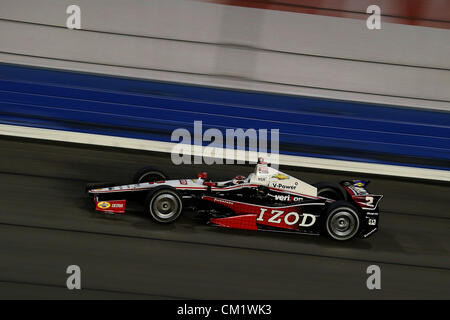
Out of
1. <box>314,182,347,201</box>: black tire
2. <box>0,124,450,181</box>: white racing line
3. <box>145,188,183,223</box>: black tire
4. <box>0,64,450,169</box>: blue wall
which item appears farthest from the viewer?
<box>0,64,450,169</box>: blue wall

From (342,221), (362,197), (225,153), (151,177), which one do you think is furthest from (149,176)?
(225,153)

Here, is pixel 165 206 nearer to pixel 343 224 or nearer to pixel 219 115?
pixel 343 224

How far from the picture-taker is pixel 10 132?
402 inches

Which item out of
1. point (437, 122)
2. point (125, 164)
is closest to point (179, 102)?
point (125, 164)

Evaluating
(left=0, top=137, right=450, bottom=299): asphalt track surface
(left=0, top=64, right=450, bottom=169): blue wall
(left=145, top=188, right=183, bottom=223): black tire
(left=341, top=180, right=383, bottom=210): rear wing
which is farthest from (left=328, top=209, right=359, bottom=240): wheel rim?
(left=0, top=64, right=450, bottom=169): blue wall

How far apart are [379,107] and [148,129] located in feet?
17.8

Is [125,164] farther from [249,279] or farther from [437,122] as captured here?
[437,122]

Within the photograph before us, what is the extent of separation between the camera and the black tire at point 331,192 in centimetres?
794

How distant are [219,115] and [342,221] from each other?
5.65 meters

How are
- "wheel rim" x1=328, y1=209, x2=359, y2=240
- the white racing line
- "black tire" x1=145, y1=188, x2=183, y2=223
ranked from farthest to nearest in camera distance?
the white racing line < "wheel rim" x1=328, y1=209, x2=359, y2=240 < "black tire" x1=145, y1=188, x2=183, y2=223

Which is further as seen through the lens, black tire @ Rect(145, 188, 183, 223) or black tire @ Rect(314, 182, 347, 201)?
black tire @ Rect(314, 182, 347, 201)

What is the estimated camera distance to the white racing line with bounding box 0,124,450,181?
33.5 feet

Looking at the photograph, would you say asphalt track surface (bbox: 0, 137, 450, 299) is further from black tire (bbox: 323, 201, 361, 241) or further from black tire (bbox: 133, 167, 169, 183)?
black tire (bbox: 133, 167, 169, 183)

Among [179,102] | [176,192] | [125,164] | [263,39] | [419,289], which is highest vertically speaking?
[263,39]
